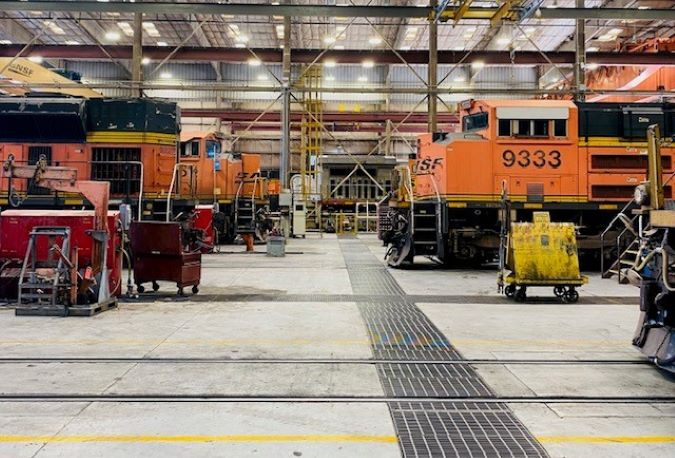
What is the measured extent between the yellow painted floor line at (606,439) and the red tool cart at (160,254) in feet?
18.0

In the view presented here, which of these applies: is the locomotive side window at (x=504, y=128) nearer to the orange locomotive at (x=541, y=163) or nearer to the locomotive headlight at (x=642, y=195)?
the orange locomotive at (x=541, y=163)

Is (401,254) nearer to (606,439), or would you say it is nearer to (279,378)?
(279,378)

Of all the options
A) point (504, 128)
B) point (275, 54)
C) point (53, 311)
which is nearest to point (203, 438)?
point (53, 311)

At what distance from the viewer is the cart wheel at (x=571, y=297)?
22.8ft

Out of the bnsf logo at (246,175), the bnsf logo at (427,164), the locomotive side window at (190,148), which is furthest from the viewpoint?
the bnsf logo at (246,175)

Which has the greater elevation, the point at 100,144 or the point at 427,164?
the point at 100,144

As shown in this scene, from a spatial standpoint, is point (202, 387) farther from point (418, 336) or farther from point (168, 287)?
point (168, 287)

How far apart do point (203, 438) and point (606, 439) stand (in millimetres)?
2205

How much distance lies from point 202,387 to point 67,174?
421 centimetres

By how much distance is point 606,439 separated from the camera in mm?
2721

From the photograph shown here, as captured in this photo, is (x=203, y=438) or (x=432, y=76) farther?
(x=432, y=76)

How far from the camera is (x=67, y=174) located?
6.32m

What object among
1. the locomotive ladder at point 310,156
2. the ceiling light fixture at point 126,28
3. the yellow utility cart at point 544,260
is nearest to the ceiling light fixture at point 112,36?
the ceiling light fixture at point 126,28

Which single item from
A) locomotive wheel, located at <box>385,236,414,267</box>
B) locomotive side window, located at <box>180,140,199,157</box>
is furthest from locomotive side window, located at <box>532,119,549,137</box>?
locomotive side window, located at <box>180,140,199,157</box>
